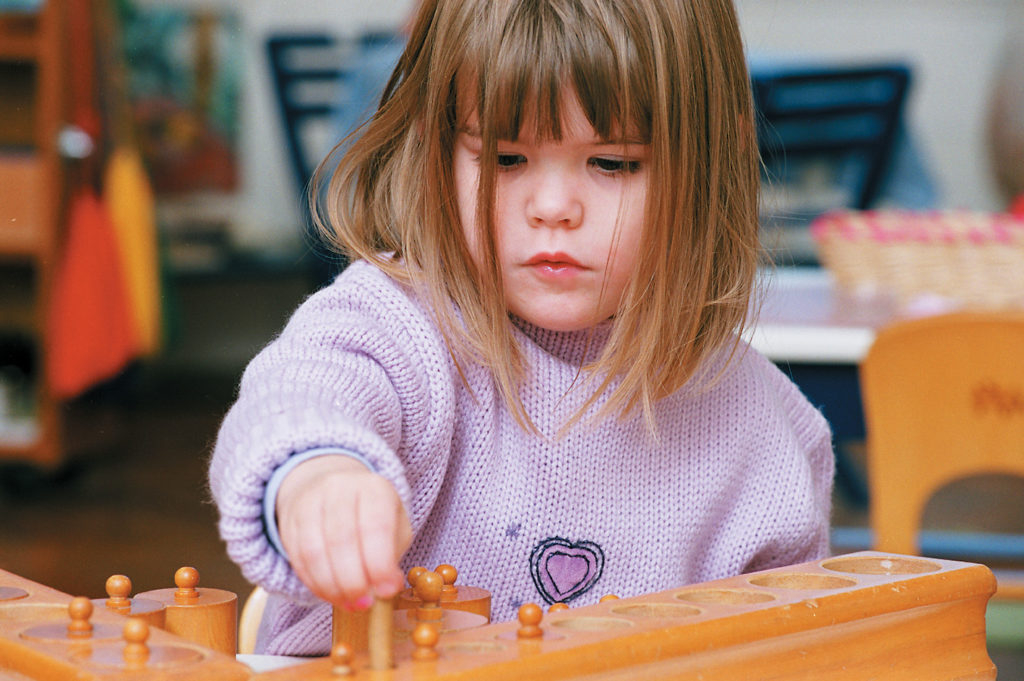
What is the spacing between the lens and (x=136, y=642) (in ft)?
1.21

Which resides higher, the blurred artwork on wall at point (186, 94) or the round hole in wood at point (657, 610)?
the blurred artwork on wall at point (186, 94)

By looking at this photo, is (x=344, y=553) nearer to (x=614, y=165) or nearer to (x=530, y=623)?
(x=530, y=623)

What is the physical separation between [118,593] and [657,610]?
0.70 ft

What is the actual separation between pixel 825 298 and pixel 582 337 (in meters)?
0.87

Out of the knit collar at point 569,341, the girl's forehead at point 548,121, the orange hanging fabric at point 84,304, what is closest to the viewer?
the girl's forehead at point 548,121

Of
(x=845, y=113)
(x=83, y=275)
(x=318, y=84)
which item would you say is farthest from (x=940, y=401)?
(x=318, y=84)

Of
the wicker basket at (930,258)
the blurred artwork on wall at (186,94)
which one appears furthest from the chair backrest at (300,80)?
the wicker basket at (930,258)

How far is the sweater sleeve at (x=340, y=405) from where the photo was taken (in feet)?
1.47

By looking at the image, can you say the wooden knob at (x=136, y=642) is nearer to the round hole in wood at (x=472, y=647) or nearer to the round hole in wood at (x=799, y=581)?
the round hole in wood at (x=472, y=647)

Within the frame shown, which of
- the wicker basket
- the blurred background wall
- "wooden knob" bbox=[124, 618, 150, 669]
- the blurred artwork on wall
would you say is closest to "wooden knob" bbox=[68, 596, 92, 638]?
"wooden knob" bbox=[124, 618, 150, 669]

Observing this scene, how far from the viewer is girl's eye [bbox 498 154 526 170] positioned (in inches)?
24.5

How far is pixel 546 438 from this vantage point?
27.9 inches

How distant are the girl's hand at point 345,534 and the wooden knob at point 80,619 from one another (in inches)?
2.7

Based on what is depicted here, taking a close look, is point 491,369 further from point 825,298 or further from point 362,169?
point 825,298
